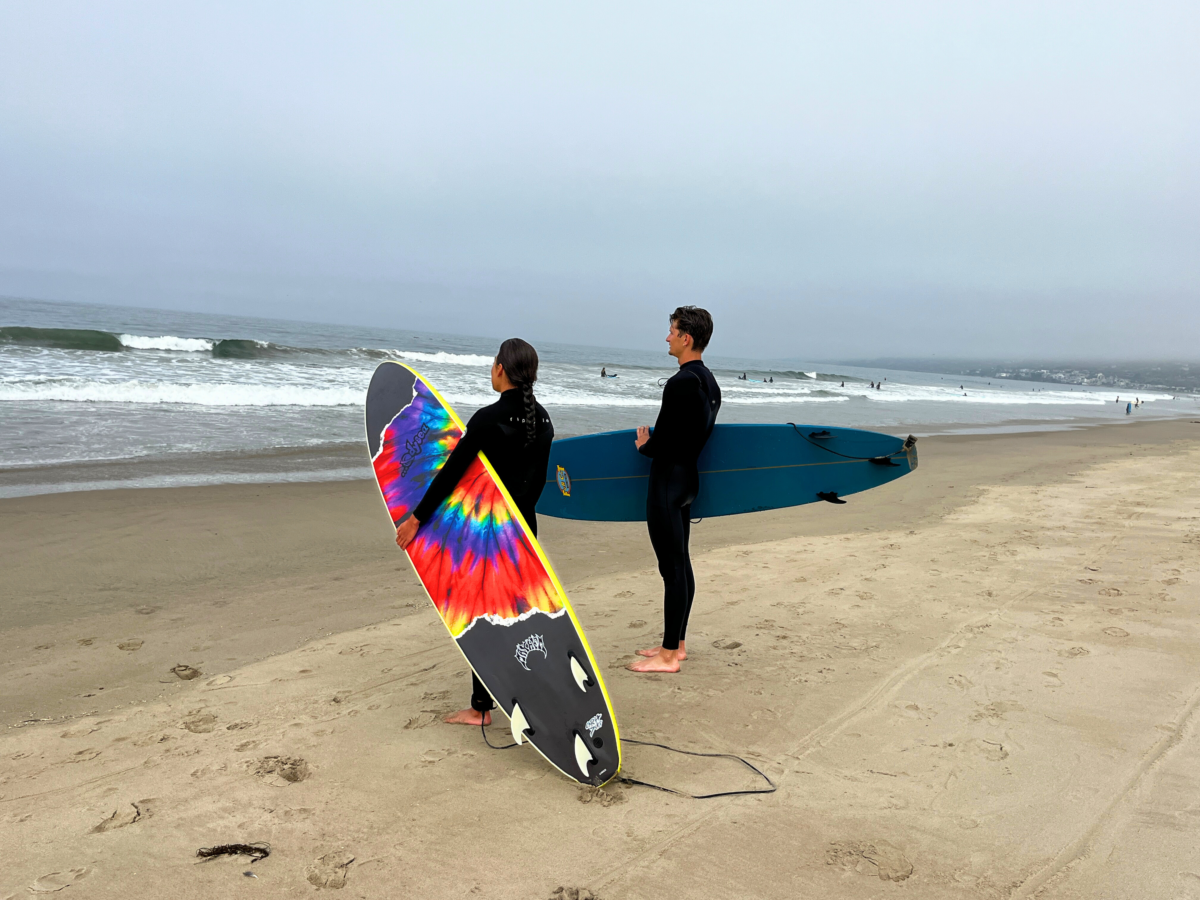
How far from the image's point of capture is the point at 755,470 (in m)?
3.89

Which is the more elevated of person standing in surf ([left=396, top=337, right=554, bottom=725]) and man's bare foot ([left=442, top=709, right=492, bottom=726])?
person standing in surf ([left=396, top=337, right=554, bottom=725])

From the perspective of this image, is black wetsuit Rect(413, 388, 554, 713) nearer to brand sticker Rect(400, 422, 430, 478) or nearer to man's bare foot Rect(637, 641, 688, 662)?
brand sticker Rect(400, 422, 430, 478)

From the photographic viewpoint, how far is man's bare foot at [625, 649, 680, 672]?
308 cm

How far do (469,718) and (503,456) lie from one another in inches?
40.6

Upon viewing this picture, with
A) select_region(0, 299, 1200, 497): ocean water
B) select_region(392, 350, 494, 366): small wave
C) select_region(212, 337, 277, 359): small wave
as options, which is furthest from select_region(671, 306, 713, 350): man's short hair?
select_region(392, 350, 494, 366): small wave

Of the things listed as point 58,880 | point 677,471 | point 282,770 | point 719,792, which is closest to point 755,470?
point 677,471

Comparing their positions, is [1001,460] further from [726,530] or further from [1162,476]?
[726,530]

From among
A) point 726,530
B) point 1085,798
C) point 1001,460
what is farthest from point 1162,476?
point 1085,798

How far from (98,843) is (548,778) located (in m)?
1.26

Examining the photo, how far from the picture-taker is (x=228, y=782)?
2146 mm

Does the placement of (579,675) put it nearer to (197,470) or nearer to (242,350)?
(197,470)

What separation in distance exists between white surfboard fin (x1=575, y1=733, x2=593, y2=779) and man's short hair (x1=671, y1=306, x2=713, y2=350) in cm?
167

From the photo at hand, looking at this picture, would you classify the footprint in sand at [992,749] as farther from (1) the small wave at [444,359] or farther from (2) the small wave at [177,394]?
(1) the small wave at [444,359]

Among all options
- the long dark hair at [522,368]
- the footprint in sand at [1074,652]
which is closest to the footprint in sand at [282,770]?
the long dark hair at [522,368]
